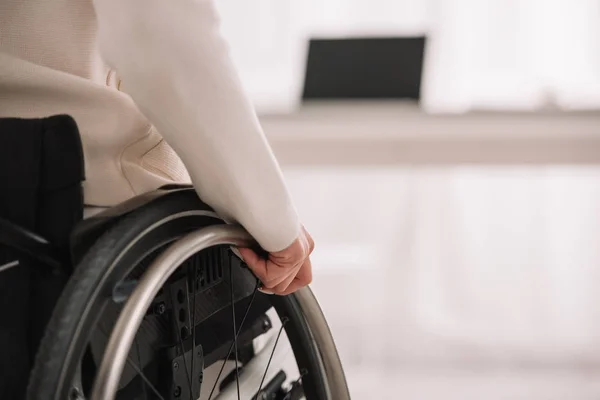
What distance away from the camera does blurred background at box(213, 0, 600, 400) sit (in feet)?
5.97

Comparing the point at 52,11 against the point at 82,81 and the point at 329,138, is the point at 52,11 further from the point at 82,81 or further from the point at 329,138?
the point at 329,138

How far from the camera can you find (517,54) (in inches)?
72.2

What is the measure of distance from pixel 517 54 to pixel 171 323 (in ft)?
4.59

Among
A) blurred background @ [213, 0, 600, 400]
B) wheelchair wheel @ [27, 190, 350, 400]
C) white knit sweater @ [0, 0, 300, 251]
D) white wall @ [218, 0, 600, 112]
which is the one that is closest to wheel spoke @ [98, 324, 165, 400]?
wheelchair wheel @ [27, 190, 350, 400]

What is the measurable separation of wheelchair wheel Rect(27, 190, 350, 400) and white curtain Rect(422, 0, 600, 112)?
1049 millimetres

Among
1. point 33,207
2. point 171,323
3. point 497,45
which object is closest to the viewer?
point 33,207

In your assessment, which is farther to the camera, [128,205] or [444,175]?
[444,175]

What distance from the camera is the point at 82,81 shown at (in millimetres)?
688

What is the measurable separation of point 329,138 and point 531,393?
81 cm

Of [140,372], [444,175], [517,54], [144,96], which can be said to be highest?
[517,54]

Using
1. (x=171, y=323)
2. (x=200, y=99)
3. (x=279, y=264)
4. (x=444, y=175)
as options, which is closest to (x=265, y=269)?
(x=279, y=264)

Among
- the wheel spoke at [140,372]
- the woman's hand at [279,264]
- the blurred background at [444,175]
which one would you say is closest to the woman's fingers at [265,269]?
the woman's hand at [279,264]

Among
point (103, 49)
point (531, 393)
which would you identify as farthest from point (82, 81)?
point (531, 393)

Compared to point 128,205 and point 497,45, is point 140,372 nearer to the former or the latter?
point 128,205
